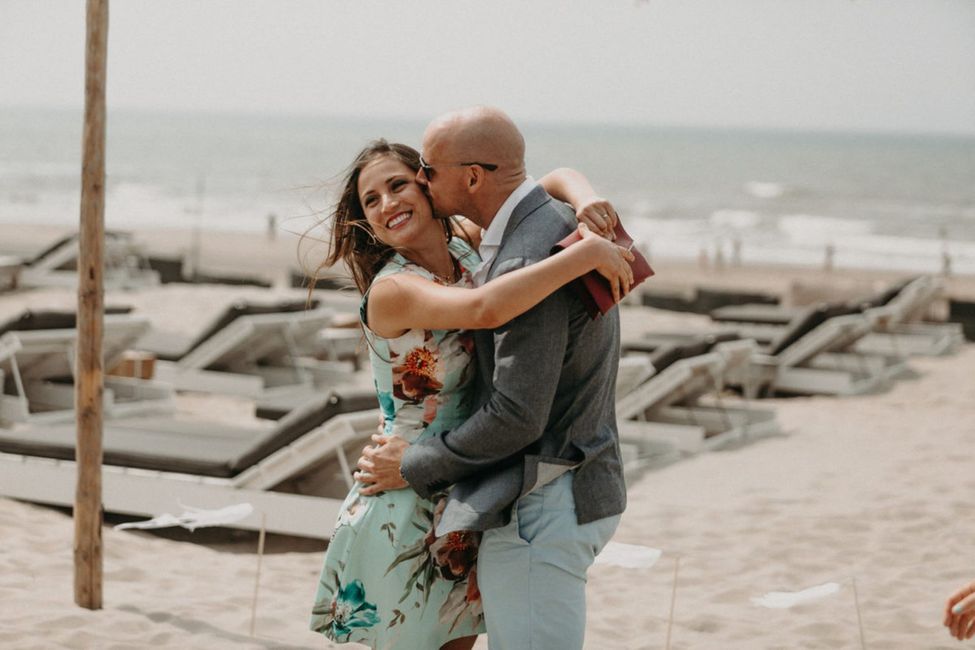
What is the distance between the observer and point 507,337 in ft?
7.34

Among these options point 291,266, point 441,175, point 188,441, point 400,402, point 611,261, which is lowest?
point 291,266

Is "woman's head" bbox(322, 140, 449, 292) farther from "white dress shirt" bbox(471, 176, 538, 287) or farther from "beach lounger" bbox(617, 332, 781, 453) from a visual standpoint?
"beach lounger" bbox(617, 332, 781, 453)

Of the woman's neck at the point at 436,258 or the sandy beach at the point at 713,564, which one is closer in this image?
the woman's neck at the point at 436,258

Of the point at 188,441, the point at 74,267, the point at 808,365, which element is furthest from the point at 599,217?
the point at 74,267

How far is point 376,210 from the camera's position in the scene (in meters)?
2.47

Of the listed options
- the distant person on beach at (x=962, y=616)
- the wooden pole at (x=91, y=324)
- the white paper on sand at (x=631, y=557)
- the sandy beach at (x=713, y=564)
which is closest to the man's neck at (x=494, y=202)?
the distant person on beach at (x=962, y=616)

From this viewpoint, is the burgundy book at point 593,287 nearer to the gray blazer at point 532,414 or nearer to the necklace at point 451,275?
the gray blazer at point 532,414

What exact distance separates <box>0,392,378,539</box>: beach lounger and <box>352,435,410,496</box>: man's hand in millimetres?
3084

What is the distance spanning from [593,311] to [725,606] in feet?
10.4

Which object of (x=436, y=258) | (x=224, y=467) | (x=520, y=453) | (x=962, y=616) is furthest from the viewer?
(x=224, y=467)

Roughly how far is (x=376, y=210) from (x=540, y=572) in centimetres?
77

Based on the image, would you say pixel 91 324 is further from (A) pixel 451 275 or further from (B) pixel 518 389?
(B) pixel 518 389

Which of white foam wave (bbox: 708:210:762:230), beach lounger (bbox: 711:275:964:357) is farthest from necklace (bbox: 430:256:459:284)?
white foam wave (bbox: 708:210:762:230)

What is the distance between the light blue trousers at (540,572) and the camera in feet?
7.65
